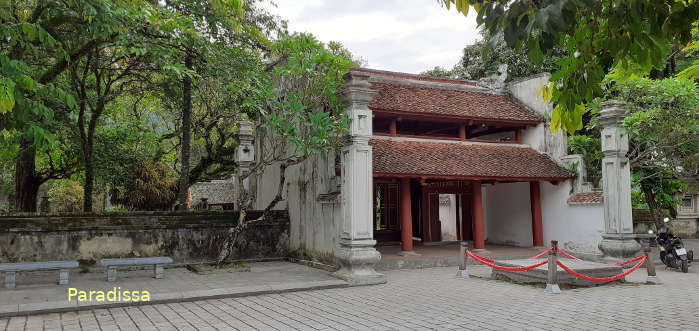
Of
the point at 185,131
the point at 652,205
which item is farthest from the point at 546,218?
the point at 185,131

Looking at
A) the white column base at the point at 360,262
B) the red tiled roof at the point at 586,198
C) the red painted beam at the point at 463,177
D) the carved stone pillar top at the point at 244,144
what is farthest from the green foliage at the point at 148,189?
the red tiled roof at the point at 586,198

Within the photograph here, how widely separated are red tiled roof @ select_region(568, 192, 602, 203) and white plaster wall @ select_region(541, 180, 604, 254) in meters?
0.13

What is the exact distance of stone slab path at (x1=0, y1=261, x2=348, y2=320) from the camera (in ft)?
22.9

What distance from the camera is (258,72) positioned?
422 inches

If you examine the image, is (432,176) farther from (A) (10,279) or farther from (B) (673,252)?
(A) (10,279)

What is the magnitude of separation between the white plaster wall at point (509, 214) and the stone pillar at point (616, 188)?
314 cm

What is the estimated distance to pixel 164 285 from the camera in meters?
8.78

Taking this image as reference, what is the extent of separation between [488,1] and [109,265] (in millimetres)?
8662

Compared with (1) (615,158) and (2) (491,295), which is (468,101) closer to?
(1) (615,158)

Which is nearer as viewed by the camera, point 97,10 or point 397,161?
point 97,10

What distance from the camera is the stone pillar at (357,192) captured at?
960 centimetres

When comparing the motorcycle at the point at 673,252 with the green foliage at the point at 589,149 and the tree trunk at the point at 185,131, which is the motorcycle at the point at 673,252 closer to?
the green foliage at the point at 589,149

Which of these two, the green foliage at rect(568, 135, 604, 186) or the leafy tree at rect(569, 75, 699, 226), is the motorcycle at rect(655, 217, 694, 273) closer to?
the leafy tree at rect(569, 75, 699, 226)

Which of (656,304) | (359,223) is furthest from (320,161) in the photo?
(656,304)
